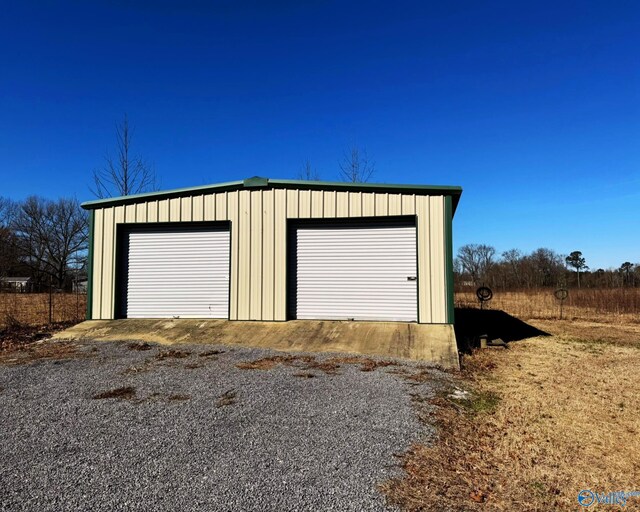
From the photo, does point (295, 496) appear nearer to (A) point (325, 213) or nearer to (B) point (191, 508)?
(B) point (191, 508)

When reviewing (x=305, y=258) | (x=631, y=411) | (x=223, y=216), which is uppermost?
(x=223, y=216)

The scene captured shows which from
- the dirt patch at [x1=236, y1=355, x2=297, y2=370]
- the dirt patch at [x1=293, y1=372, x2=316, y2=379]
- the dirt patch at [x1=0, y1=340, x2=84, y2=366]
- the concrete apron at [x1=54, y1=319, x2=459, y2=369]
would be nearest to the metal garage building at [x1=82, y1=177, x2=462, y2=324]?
the concrete apron at [x1=54, y1=319, x2=459, y2=369]

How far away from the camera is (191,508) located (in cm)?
246

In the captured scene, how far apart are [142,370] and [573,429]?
550cm

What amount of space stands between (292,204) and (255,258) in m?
1.56

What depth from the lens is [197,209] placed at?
10125 millimetres

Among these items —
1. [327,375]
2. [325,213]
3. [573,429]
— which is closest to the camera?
[573,429]

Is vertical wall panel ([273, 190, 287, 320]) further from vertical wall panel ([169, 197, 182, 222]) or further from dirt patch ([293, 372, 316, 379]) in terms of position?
dirt patch ([293, 372, 316, 379])

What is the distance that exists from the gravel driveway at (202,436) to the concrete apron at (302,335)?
1.50 meters

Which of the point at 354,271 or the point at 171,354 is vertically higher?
the point at 354,271

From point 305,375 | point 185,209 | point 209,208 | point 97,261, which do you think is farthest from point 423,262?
point 97,261

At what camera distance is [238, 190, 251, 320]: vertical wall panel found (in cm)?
969

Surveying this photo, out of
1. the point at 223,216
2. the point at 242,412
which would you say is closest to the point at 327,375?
the point at 242,412

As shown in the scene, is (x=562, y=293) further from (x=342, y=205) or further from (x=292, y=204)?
(x=292, y=204)
